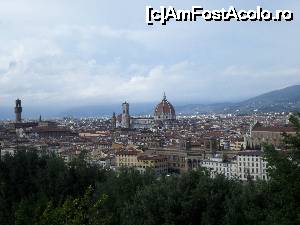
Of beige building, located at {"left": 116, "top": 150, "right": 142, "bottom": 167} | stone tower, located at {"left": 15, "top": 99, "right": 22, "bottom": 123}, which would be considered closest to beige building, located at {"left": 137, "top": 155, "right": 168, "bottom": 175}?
beige building, located at {"left": 116, "top": 150, "right": 142, "bottom": 167}

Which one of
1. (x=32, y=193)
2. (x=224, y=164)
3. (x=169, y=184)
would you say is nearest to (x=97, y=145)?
(x=224, y=164)

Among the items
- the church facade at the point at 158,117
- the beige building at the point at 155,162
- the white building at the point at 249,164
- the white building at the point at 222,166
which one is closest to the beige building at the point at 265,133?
the beige building at the point at 155,162

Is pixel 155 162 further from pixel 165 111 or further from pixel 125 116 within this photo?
pixel 165 111

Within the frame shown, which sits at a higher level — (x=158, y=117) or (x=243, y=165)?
(x=158, y=117)

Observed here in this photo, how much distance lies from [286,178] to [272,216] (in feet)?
2.50

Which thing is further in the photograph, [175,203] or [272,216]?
[175,203]

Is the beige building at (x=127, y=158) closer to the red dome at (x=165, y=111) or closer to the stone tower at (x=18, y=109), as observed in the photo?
the stone tower at (x=18, y=109)

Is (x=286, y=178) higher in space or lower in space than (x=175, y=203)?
higher

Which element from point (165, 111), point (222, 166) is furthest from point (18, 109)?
point (222, 166)

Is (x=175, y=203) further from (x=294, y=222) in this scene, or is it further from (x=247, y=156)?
(x=247, y=156)

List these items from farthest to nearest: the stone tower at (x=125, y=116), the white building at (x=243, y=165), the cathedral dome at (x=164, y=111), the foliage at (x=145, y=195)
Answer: the cathedral dome at (x=164, y=111) → the stone tower at (x=125, y=116) → the white building at (x=243, y=165) → the foliage at (x=145, y=195)

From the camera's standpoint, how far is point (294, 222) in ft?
25.1

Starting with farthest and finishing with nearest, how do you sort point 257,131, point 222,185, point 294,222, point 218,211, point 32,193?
point 257,131 → point 32,193 → point 222,185 → point 218,211 → point 294,222

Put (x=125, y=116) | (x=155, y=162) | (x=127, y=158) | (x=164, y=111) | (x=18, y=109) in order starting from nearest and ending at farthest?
(x=155, y=162) → (x=127, y=158) → (x=18, y=109) → (x=125, y=116) → (x=164, y=111)
